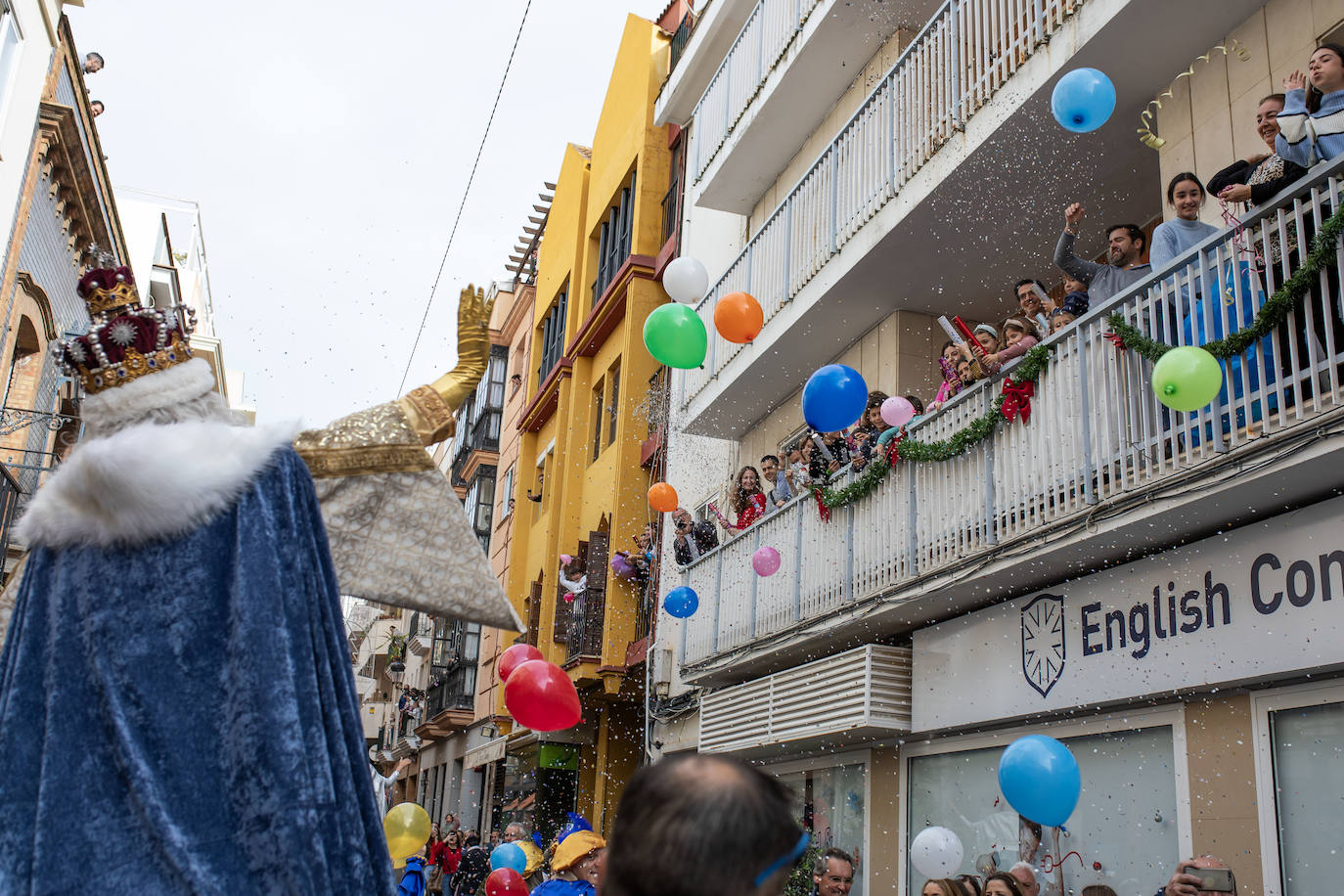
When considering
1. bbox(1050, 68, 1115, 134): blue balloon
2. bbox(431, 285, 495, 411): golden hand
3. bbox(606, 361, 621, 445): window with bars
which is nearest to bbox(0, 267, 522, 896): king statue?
bbox(431, 285, 495, 411): golden hand

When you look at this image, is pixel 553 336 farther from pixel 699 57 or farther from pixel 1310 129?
pixel 1310 129

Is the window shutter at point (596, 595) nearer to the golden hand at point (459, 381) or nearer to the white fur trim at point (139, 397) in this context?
the golden hand at point (459, 381)

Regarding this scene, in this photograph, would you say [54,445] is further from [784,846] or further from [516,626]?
[784,846]

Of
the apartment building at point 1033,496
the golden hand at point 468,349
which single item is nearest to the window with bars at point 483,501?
the apartment building at point 1033,496

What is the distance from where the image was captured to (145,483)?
2.58 m

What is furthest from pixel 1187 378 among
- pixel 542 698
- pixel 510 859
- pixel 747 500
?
pixel 747 500

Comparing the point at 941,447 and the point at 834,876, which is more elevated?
the point at 941,447

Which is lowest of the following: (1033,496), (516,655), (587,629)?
(516,655)

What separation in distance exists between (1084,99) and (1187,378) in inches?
83.1

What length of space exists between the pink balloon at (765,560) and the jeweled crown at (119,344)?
8952 mm

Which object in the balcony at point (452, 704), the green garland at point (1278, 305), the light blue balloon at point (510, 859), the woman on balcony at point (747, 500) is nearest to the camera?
the green garland at point (1278, 305)

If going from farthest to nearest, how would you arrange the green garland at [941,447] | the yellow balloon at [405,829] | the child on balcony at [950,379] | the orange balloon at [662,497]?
1. the orange balloon at [662,497]
2. the child on balcony at [950,379]
3. the yellow balloon at [405,829]
4. the green garland at [941,447]

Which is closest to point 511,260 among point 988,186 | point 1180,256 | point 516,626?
point 988,186

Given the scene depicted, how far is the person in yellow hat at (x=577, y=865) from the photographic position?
6.95 meters
